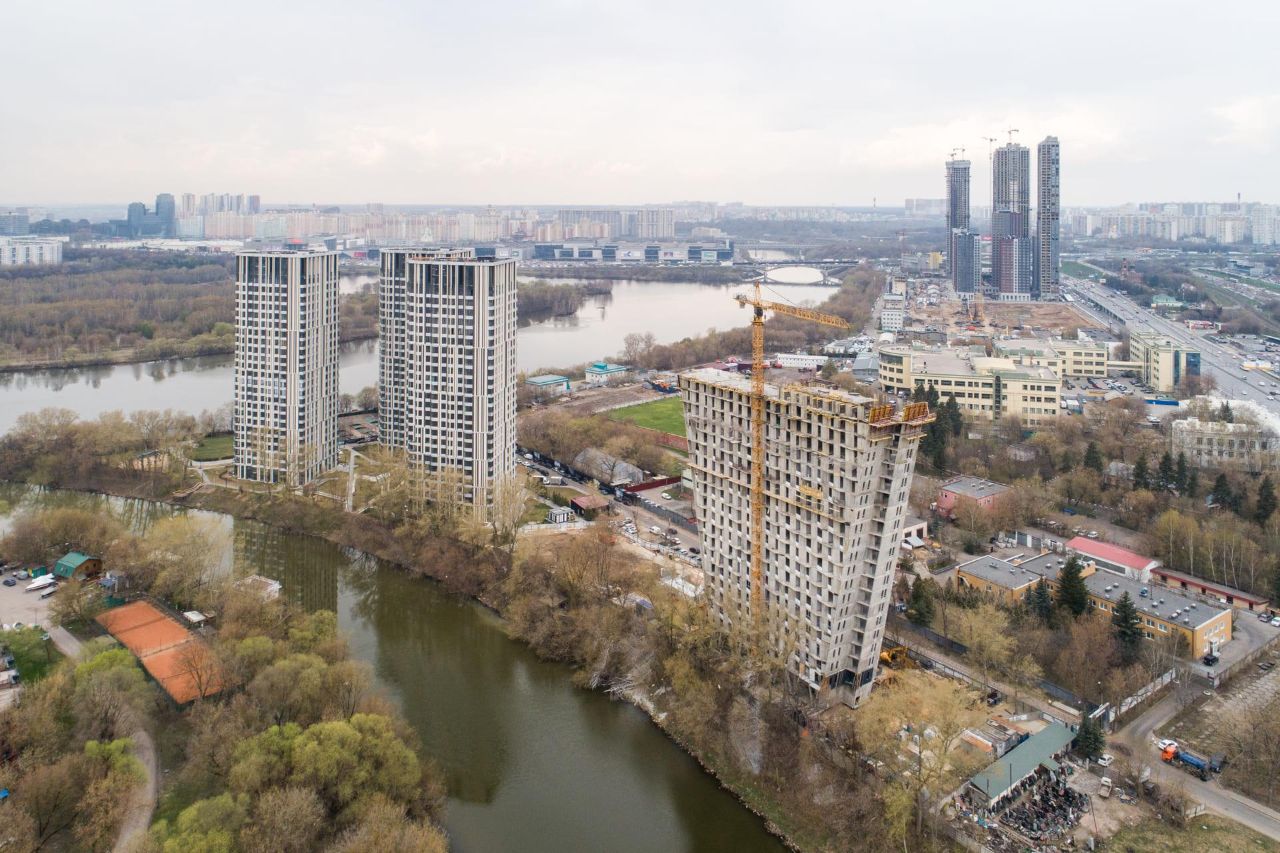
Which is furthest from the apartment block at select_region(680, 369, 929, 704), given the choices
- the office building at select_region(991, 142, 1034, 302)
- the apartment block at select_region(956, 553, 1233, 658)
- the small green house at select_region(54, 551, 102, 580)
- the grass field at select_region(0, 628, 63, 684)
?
the office building at select_region(991, 142, 1034, 302)

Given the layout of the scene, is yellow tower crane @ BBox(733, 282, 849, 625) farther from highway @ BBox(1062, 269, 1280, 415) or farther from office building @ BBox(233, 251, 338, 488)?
highway @ BBox(1062, 269, 1280, 415)

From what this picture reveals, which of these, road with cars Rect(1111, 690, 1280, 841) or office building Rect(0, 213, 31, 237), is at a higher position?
office building Rect(0, 213, 31, 237)

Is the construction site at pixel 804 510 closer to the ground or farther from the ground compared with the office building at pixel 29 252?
closer to the ground

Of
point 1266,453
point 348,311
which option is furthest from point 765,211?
point 1266,453

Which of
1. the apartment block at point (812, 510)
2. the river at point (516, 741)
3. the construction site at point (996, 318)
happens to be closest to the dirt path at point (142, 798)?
the river at point (516, 741)

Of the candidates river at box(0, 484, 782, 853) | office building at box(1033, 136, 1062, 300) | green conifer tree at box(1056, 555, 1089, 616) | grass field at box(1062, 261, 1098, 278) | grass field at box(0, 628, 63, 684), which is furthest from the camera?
grass field at box(1062, 261, 1098, 278)

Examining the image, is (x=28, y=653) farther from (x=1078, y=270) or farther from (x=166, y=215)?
(x=166, y=215)

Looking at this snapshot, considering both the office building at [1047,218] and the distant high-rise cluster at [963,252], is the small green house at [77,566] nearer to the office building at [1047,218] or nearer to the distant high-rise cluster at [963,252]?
the office building at [1047,218]
